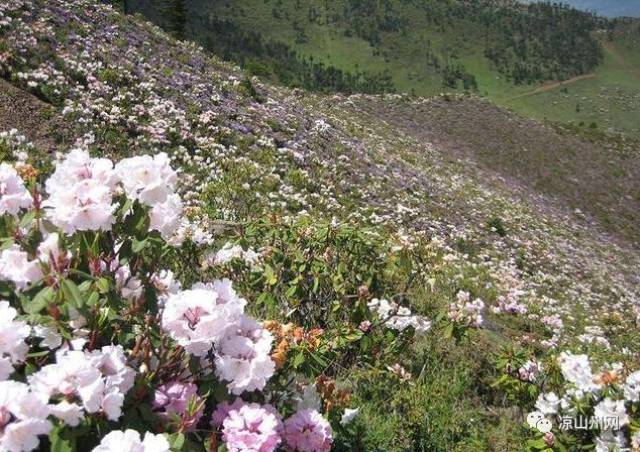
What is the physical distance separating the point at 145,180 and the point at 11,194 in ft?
2.48

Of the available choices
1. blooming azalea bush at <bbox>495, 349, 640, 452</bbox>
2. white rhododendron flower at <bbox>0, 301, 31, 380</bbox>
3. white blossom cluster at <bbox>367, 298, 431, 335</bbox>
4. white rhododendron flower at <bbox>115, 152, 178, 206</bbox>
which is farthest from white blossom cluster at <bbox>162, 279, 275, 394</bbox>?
white blossom cluster at <bbox>367, 298, 431, 335</bbox>

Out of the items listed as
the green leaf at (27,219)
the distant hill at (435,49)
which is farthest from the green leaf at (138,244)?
the distant hill at (435,49)

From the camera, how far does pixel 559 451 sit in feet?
Result: 13.8

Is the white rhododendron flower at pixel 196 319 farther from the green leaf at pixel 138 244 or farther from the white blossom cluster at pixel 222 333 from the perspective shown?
the green leaf at pixel 138 244

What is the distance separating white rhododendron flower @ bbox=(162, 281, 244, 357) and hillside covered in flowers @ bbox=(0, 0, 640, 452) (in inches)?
0.4

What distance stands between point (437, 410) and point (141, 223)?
3.80 metres

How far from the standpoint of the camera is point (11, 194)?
2.90 m

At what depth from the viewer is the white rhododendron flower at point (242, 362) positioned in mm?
2709

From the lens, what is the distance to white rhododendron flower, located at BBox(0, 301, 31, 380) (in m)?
2.31

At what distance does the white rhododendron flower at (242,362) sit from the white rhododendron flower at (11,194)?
50.4 inches

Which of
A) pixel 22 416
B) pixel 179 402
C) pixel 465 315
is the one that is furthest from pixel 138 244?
pixel 465 315

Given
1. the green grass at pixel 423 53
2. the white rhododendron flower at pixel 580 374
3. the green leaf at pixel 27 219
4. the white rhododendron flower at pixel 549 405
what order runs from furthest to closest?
the green grass at pixel 423 53 < the white rhododendron flower at pixel 549 405 < the white rhododendron flower at pixel 580 374 < the green leaf at pixel 27 219

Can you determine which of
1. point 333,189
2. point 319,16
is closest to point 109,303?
point 333,189

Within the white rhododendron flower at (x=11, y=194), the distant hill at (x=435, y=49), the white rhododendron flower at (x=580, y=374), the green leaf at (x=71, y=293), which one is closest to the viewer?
the green leaf at (x=71, y=293)
